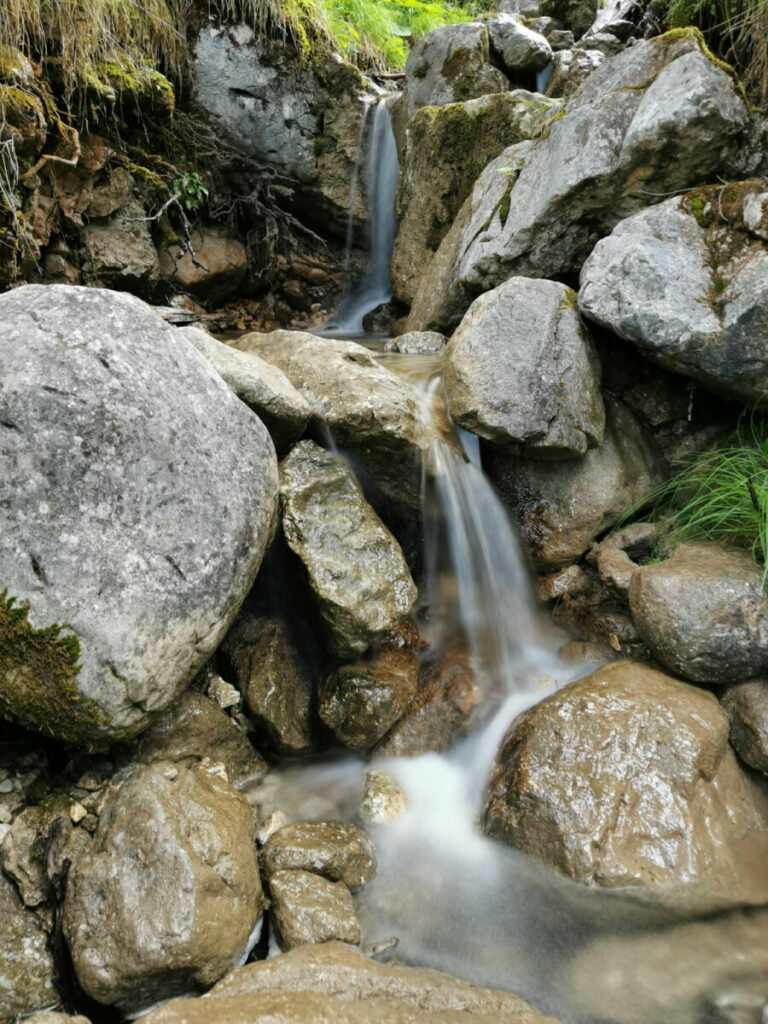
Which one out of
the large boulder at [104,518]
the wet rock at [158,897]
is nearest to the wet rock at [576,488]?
the large boulder at [104,518]

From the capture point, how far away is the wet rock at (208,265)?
23.0 ft

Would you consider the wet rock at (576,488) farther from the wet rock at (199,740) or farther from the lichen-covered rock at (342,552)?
the wet rock at (199,740)

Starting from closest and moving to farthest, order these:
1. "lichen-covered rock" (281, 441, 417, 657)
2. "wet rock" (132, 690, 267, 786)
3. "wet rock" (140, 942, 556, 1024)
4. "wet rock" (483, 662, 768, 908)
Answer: "wet rock" (140, 942, 556, 1024) < "wet rock" (483, 662, 768, 908) < "wet rock" (132, 690, 267, 786) < "lichen-covered rock" (281, 441, 417, 657)

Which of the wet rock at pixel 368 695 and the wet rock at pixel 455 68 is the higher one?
the wet rock at pixel 455 68

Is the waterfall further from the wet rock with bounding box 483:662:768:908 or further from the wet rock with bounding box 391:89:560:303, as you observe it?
the wet rock with bounding box 483:662:768:908

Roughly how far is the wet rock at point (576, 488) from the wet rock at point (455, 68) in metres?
5.03

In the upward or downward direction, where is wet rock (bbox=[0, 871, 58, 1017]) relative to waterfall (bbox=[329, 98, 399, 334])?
downward

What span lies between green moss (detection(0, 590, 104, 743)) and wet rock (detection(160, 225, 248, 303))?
5.44 metres

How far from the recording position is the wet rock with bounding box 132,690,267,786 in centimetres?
309

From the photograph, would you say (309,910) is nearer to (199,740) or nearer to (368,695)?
(199,740)

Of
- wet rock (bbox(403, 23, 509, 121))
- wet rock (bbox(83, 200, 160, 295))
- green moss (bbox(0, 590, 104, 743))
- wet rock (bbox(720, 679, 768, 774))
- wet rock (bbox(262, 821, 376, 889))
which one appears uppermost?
wet rock (bbox(403, 23, 509, 121))

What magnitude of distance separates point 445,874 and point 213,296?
263 inches

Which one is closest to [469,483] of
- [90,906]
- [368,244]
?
[90,906]

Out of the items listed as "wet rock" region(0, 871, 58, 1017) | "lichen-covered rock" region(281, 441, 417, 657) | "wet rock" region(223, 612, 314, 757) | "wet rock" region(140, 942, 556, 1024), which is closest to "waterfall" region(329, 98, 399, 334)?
"lichen-covered rock" region(281, 441, 417, 657)
